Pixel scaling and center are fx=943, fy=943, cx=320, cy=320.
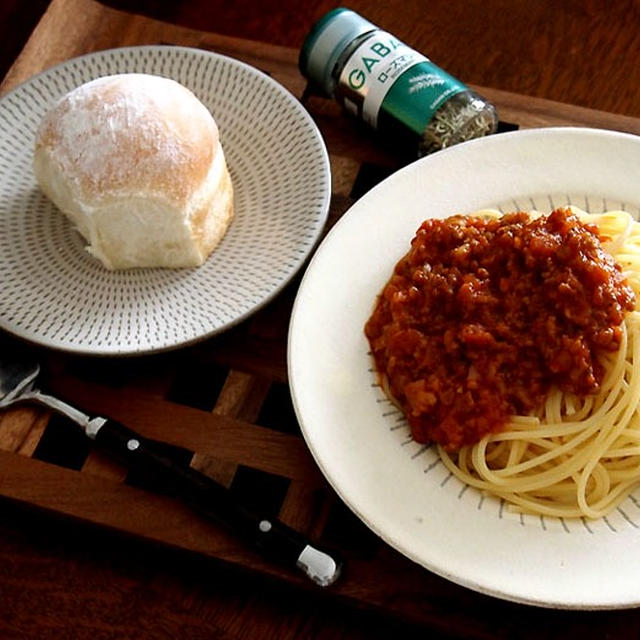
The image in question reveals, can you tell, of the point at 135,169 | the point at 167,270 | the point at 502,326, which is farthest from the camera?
the point at 167,270

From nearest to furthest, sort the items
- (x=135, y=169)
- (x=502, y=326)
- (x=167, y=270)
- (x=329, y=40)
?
(x=502, y=326), (x=135, y=169), (x=167, y=270), (x=329, y=40)

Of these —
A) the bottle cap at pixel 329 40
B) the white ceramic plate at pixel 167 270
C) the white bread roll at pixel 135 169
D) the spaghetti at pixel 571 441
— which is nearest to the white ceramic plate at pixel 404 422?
the spaghetti at pixel 571 441

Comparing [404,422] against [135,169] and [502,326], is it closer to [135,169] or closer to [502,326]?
[502,326]

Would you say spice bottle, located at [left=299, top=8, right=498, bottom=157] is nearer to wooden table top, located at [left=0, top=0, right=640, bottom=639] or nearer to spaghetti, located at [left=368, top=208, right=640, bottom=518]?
wooden table top, located at [left=0, top=0, right=640, bottom=639]

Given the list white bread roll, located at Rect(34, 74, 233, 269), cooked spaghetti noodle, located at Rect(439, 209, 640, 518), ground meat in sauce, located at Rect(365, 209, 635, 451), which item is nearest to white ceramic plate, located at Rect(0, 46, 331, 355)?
white bread roll, located at Rect(34, 74, 233, 269)

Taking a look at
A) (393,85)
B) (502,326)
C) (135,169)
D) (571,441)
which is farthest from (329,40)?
(571,441)

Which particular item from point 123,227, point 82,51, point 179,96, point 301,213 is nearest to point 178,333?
point 123,227

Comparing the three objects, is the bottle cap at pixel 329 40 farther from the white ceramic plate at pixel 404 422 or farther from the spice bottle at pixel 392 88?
the white ceramic plate at pixel 404 422

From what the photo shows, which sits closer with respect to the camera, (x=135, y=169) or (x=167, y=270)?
(x=135, y=169)
